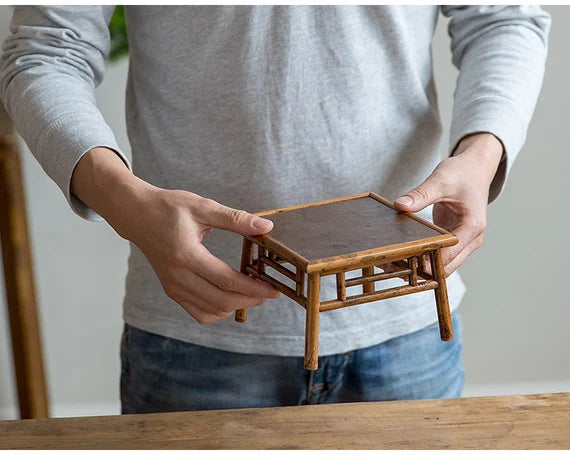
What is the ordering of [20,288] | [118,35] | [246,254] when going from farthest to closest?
[20,288] < [118,35] < [246,254]

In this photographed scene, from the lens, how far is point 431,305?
110 centimetres

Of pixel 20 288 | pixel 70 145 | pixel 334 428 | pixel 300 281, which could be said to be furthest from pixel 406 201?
pixel 20 288

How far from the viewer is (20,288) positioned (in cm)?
194

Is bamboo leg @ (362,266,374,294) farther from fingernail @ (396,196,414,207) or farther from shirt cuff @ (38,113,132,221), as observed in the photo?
shirt cuff @ (38,113,132,221)

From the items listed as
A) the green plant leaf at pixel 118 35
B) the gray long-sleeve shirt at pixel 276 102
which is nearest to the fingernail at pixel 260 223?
the gray long-sleeve shirt at pixel 276 102

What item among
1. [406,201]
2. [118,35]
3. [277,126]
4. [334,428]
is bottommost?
[334,428]

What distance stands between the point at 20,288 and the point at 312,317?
4.42 feet

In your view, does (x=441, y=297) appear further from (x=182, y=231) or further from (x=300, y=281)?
(x=182, y=231)

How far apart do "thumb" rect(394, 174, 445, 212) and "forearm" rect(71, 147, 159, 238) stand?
0.82 ft

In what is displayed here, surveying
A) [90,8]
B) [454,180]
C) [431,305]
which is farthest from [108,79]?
[454,180]

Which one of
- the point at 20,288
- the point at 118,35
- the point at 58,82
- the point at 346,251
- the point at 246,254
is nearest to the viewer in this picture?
the point at 346,251

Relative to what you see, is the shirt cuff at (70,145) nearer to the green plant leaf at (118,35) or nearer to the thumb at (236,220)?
the thumb at (236,220)

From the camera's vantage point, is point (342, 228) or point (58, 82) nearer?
point (342, 228)

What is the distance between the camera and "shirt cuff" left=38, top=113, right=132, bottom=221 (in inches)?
35.5
